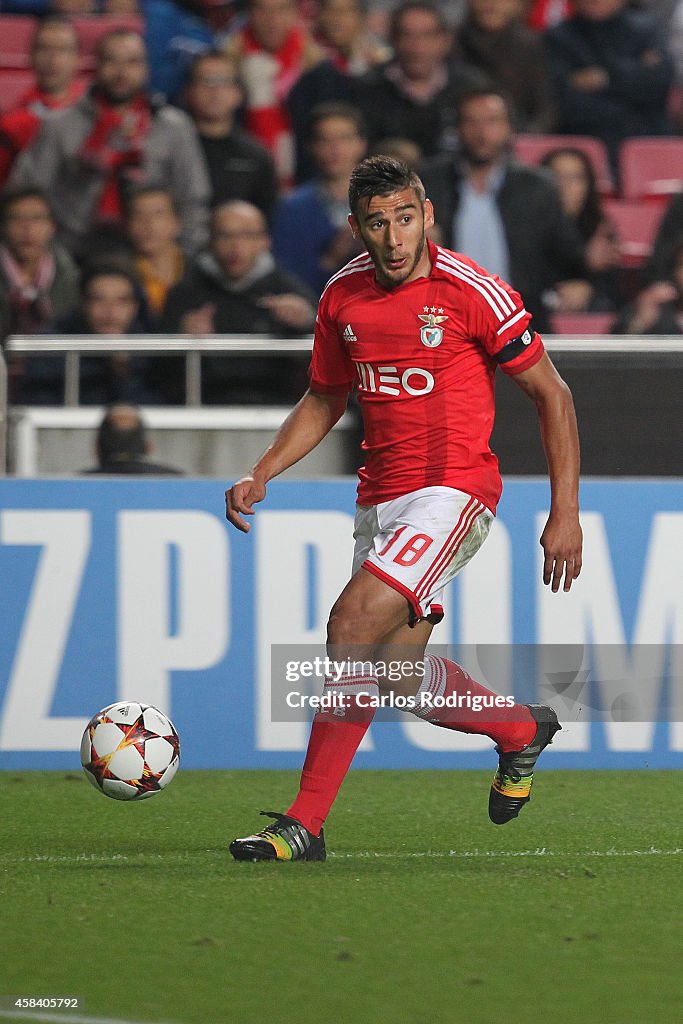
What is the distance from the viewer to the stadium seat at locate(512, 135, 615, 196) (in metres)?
10.4

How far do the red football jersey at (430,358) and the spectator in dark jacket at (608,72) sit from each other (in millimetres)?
6334

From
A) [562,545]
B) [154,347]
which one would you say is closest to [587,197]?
[154,347]

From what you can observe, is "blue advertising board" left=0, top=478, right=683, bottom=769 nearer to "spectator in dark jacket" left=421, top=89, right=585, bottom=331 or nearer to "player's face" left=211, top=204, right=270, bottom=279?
"player's face" left=211, top=204, right=270, bottom=279

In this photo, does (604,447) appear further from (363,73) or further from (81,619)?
(363,73)

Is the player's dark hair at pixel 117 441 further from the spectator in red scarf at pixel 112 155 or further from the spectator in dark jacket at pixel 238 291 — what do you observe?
the spectator in red scarf at pixel 112 155

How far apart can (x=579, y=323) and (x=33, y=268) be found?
2.99 metres

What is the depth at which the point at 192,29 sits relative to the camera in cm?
1130

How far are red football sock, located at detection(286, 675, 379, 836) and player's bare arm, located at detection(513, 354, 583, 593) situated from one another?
0.65 meters

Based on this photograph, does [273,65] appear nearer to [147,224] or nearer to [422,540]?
[147,224]

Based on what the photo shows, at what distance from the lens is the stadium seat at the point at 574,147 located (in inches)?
408

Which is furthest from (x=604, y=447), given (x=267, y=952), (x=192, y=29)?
(x=192, y=29)

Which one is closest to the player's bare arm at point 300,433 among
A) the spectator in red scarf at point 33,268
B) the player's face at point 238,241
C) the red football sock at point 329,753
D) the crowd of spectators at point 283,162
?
the red football sock at point 329,753

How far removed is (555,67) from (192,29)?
8.14 feet

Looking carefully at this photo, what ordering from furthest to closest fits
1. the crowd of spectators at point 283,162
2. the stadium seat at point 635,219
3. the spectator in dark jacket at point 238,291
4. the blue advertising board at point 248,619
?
the stadium seat at point 635,219 < the crowd of spectators at point 283,162 < the spectator in dark jacket at point 238,291 < the blue advertising board at point 248,619
